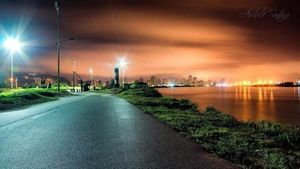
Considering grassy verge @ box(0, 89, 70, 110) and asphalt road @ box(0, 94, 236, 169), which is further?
grassy verge @ box(0, 89, 70, 110)

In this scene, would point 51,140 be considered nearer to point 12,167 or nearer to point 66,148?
point 66,148

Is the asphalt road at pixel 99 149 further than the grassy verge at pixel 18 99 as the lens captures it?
No

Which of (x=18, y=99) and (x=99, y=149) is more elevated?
(x=18, y=99)

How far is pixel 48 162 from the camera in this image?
7961 millimetres

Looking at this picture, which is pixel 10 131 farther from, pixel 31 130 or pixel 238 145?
pixel 238 145

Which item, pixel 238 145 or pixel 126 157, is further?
pixel 238 145

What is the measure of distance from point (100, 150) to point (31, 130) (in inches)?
197

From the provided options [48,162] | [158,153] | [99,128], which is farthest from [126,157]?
[99,128]

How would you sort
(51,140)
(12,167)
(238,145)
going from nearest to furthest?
(12,167), (238,145), (51,140)

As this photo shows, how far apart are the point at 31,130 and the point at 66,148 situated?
4.28 metres

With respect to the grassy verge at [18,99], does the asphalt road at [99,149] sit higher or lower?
lower

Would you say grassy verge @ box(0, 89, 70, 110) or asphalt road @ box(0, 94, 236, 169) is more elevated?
grassy verge @ box(0, 89, 70, 110)

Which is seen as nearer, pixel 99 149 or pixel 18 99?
pixel 99 149

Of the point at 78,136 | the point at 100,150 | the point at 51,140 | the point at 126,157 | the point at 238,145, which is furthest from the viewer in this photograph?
the point at 78,136
